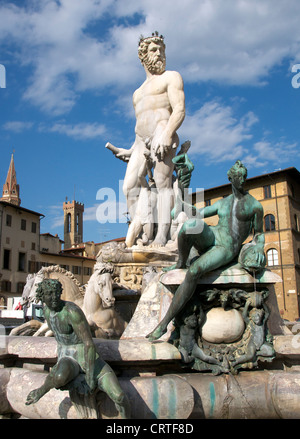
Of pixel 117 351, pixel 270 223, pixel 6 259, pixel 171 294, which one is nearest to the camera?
pixel 117 351

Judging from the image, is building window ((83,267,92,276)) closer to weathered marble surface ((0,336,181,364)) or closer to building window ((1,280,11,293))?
building window ((1,280,11,293))

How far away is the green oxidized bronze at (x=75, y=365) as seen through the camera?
2747 millimetres

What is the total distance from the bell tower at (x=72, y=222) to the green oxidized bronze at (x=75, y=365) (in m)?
107

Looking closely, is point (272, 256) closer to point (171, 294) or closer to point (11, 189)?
point (171, 294)

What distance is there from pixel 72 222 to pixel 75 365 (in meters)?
110

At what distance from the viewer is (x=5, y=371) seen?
3.49 meters

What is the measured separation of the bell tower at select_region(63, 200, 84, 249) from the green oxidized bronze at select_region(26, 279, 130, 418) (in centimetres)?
10690

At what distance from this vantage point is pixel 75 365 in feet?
9.20

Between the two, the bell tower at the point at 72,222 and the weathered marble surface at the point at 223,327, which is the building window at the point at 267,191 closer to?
the weathered marble surface at the point at 223,327

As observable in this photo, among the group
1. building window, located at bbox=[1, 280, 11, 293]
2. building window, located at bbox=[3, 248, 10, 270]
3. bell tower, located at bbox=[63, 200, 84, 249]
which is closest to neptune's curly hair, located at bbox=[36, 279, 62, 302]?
building window, located at bbox=[1, 280, 11, 293]

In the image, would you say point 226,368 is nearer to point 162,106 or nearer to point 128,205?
point 128,205

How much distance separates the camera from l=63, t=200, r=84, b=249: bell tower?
10974 centimetres

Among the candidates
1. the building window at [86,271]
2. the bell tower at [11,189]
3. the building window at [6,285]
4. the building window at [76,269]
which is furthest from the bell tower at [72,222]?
the building window at [6,285]

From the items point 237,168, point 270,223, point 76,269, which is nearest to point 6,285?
point 76,269
